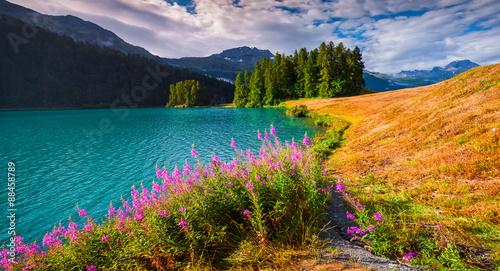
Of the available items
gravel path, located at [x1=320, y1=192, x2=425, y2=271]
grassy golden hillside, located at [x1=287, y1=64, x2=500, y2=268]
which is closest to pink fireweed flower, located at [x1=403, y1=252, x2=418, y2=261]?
gravel path, located at [x1=320, y1=192, x2=425, y2=271]

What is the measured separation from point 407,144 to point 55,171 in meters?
24.7

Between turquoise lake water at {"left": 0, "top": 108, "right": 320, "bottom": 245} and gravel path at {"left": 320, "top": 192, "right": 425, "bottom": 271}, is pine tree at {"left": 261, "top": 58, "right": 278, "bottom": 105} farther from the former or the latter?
gravel path at {"left": 320, "top": 192, "right": 425, "bottom": 271}

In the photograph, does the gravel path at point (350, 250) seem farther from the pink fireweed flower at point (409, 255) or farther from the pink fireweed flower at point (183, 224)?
the pink fireweed flower at point (183, 224)

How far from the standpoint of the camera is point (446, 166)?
23.9 ft

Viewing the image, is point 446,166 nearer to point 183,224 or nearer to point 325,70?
point 183,224

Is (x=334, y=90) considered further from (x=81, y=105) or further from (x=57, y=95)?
(x=57, y=95)

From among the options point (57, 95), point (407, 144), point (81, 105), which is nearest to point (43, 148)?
point (407, 144)

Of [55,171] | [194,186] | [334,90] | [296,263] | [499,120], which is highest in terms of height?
[334,90]

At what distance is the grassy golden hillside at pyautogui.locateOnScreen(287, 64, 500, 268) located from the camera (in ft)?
15.7

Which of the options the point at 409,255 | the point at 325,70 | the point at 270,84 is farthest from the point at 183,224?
the point at 270,84

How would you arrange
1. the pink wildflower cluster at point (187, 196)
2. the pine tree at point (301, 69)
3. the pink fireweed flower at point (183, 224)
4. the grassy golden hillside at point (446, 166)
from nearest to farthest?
1. the pink fireweed flower at point (183, 224)
2. the pink wildflower cluster at point (187, 196)
3. the grassy golden hillside at point (446, 166)
4. the pine tree at point (301, 69)

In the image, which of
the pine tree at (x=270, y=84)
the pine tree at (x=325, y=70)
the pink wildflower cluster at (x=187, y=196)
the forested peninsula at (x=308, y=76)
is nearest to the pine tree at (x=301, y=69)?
the forested peninsula at (x=308, y=76)

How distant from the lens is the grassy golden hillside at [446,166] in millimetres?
4777

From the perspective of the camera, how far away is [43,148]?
72.7 feet
